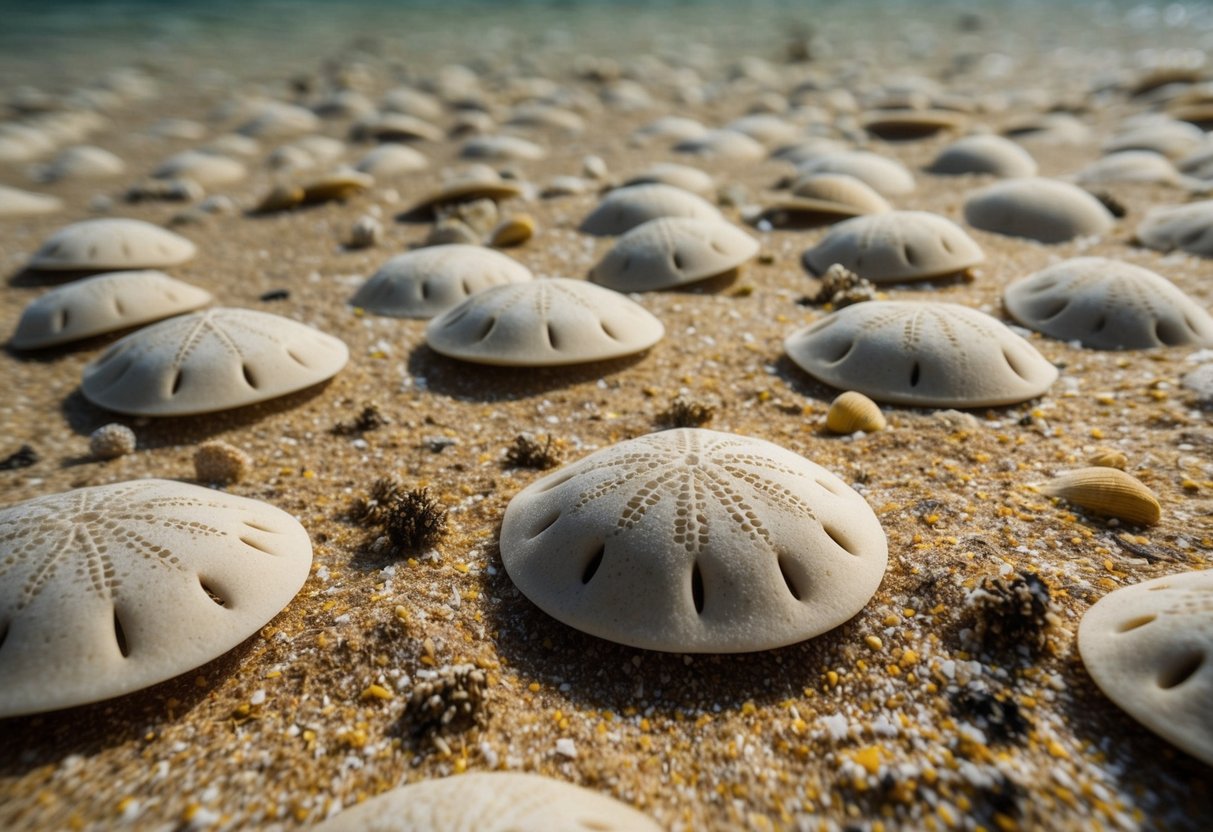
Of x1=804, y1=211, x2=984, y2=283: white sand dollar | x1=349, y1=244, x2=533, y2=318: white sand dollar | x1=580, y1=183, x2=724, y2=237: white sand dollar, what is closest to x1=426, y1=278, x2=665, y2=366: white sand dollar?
x1=349, y1=244, x2=533, y2=318: white sand dollar

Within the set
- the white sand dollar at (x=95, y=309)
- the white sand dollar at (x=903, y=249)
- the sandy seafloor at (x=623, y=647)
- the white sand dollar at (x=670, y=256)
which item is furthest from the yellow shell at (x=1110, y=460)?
the white sand dollar at (x=95, y=309)

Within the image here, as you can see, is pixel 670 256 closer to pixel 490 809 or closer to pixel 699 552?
pixel 699 552

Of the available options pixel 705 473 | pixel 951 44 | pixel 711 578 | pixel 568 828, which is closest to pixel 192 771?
pixel 568 828

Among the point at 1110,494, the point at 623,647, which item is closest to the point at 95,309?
the point at 623,647

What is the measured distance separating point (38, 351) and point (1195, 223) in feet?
31.5

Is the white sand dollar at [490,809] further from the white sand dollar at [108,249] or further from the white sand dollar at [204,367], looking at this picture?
the white sand dollar at [108,249]

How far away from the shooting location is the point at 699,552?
2.53m

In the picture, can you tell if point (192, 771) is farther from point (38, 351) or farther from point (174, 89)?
point (174, 89)

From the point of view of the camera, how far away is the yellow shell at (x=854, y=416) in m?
3.82

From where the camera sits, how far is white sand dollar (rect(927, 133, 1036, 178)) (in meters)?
8.59

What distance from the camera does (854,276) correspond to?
5406 mm

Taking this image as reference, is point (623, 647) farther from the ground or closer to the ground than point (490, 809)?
closer to the ground

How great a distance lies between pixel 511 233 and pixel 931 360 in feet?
13.9

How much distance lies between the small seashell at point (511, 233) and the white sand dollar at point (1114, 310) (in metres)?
4.35
